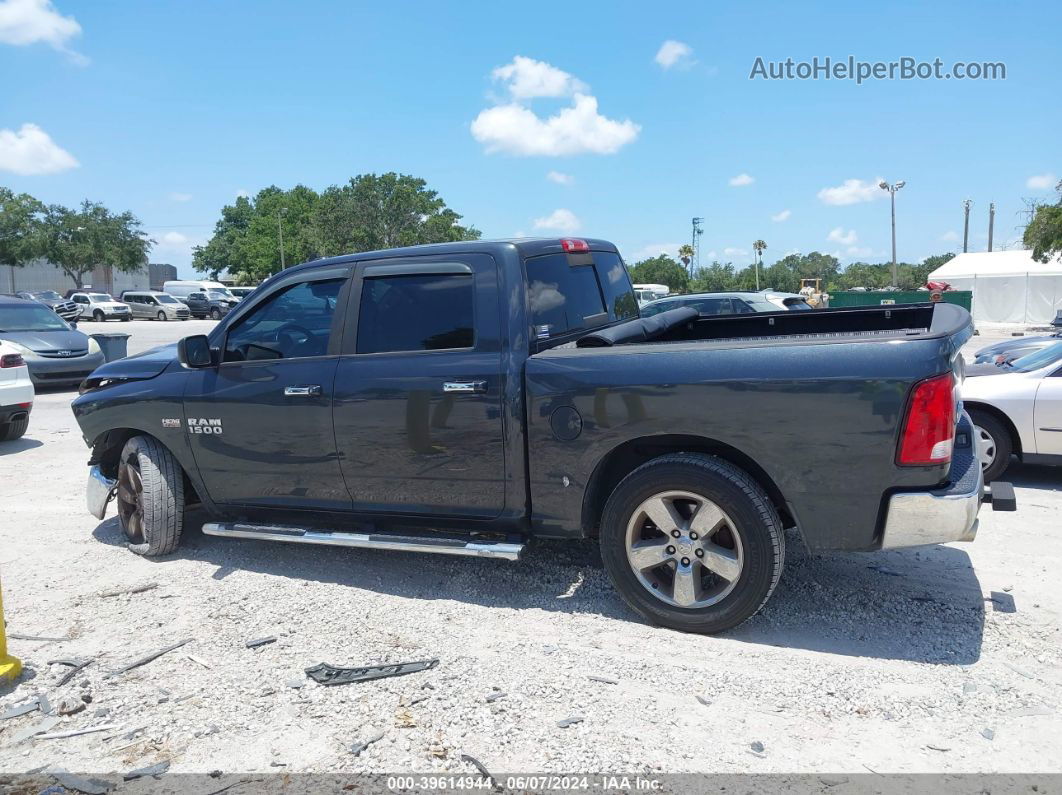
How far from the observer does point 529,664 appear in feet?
12.4

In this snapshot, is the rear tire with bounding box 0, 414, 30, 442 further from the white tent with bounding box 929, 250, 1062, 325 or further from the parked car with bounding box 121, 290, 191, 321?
the white tent with bounding box 929, 250, 1062, 325

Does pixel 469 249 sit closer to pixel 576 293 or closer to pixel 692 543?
pixel 576 293

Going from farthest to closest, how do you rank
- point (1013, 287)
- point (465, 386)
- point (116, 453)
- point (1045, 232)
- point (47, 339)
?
point (1013, 287)
point (1045, 232)
point (47, 339)
point (116, 453)
point (465, 386)

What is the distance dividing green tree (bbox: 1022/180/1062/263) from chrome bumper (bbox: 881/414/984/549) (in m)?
33.0

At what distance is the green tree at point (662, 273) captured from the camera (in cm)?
9157

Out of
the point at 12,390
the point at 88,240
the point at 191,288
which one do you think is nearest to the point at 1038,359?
the point at 12,390

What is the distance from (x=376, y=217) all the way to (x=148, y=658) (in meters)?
60.7

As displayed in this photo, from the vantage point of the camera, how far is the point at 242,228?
10788 cm

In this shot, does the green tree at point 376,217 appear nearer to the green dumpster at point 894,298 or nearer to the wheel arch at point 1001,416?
the green dumpster at point 894,298

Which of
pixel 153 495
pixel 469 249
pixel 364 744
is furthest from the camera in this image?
pixel 153 495

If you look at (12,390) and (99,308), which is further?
(99,308)

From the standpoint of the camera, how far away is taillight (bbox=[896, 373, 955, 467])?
135 inches

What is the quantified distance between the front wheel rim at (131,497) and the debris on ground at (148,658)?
154 cm

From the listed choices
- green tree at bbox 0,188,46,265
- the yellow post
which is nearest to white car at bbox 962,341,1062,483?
the yellow post
